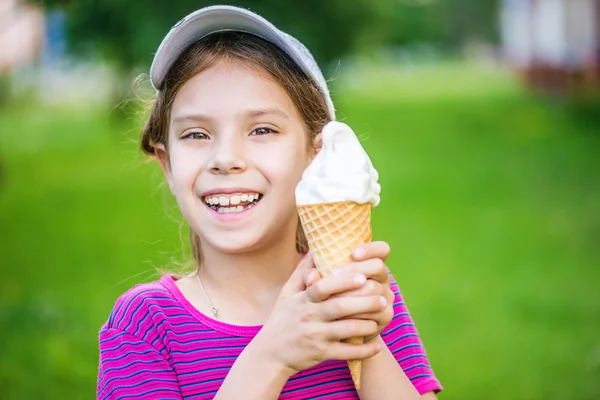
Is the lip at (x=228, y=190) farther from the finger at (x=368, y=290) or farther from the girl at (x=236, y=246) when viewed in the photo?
the finger at (x=368, y=290)

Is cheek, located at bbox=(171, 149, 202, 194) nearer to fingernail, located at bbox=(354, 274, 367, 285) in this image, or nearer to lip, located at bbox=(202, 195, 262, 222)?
lip, located at bbox=(202, 195, 262, 222)

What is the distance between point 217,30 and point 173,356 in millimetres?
876

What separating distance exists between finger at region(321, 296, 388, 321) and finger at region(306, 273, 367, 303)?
0.8 inches

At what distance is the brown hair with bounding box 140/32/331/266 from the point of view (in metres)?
2.18

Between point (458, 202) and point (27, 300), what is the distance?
19.1 feet

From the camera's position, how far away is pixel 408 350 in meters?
2.26

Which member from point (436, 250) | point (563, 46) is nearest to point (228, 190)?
point (436, 250)

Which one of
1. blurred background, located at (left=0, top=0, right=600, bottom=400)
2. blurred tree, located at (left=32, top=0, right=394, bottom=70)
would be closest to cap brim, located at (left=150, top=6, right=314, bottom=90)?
blurred background, located at (left=0, top=0, right=600, bottom=400)

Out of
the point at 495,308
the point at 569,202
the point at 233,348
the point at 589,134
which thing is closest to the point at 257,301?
the point at 233,348

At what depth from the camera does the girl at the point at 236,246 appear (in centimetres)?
204

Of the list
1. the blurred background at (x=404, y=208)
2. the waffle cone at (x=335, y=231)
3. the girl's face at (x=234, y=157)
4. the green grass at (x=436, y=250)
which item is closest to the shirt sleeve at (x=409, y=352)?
the waffle cone at (x=335, y=231)

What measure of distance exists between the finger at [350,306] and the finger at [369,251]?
4.0 inches

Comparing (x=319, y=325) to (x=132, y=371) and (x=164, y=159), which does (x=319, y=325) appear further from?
(x=164, y=159)

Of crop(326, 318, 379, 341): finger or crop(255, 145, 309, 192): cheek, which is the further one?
crop(255, 145, 309, 192): cheek
